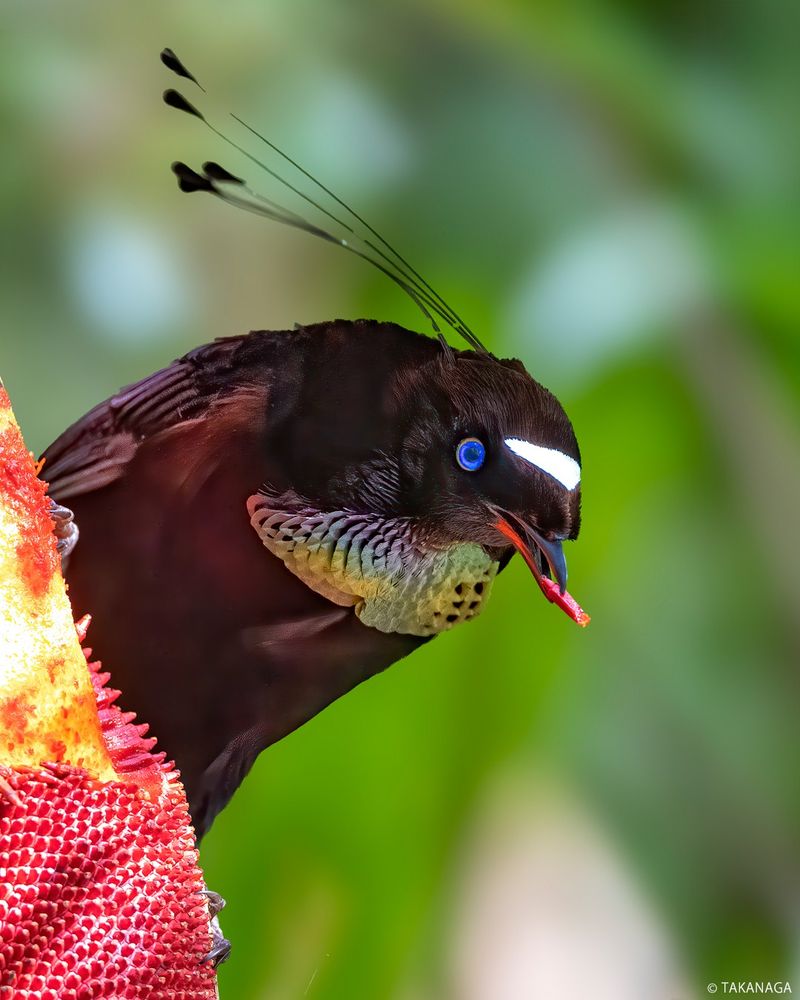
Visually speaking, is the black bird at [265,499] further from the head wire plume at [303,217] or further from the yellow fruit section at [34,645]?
the yellow fruit section at [34,645]

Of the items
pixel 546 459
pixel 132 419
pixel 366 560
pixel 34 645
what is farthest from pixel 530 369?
pixel 34 645

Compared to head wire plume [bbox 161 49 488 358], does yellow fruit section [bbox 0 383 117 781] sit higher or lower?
lower

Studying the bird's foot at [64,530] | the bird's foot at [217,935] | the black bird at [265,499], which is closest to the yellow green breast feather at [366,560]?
the black bird at [265,499]

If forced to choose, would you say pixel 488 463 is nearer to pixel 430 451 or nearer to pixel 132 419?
pixel 430 451

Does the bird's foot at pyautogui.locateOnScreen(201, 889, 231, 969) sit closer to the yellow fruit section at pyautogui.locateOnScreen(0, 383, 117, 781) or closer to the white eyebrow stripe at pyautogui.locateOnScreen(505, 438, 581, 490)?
the yellow fruit section at pyautogui.locateOnScreen(0, 383, 117, 781)

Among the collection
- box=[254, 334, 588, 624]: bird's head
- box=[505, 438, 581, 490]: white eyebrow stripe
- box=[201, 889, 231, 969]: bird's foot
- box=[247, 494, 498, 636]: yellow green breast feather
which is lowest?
box=[201, 889, 231, 969]: bird's foot

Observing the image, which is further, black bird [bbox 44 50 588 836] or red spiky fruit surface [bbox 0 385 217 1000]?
black bird [bbox 44 50 588 836]

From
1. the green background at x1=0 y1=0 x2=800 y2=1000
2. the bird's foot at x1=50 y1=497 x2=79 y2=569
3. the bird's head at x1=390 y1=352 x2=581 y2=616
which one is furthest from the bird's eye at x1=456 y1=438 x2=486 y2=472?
the bird's foot at x1=50 y1=497 x2=79 y2=569
